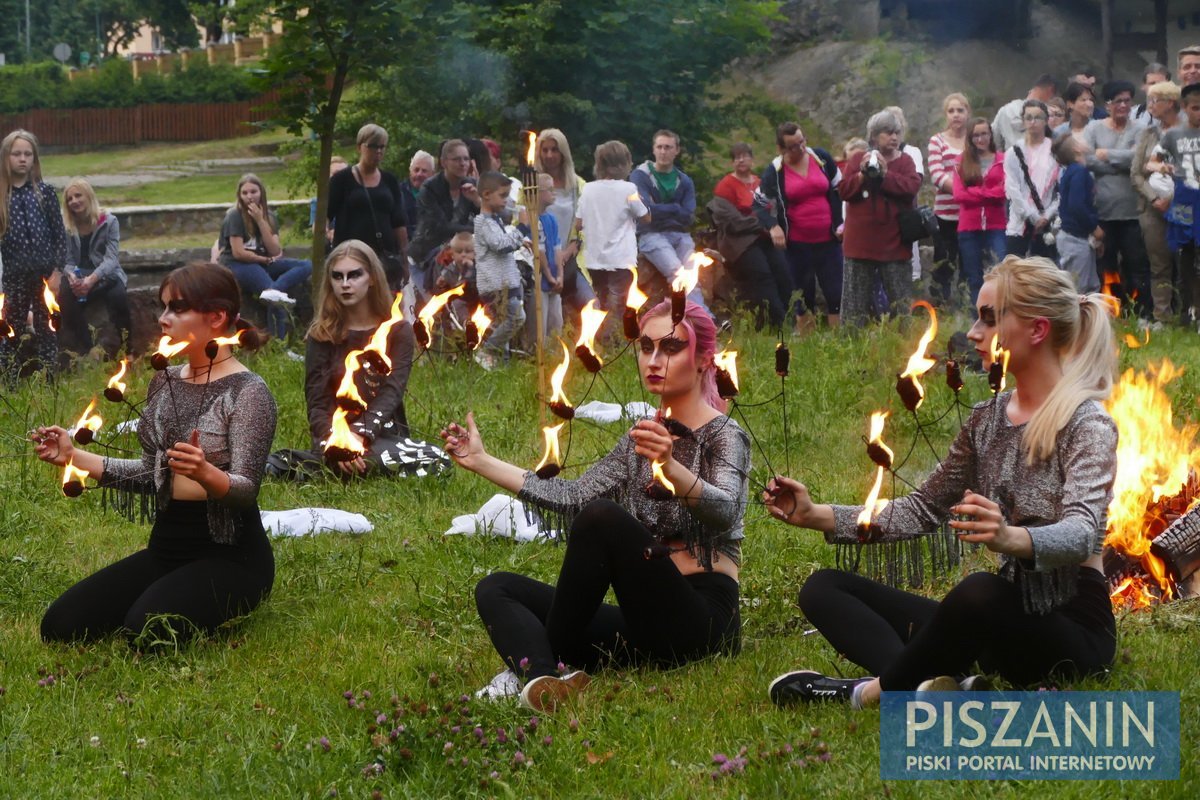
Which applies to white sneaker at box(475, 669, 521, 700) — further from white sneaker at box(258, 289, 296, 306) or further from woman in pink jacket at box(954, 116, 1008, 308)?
woman in pink jacket at box(954, 116, 1008, 308)

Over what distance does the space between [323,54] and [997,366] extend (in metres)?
9.89

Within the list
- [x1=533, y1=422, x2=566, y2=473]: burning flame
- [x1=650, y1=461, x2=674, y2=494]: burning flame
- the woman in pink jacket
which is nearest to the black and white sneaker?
[x1=650, y1=461, x2=674, y2=494]: burning flame

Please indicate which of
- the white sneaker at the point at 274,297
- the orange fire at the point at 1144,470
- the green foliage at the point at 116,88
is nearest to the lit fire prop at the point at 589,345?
the orange fire at the point at 1144,470

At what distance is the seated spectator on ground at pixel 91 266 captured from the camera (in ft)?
41.5

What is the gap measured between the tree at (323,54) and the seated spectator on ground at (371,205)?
0.85ft

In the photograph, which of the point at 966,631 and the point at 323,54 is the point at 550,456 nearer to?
the point at 966,631

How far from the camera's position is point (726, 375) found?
4965 mm

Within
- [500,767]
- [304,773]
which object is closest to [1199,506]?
[500,767]

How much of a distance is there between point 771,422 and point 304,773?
5446 mm

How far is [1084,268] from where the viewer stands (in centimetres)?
1284

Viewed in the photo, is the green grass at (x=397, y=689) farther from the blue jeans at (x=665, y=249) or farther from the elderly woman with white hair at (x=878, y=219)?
the blue jeans at (x=665, y=249)

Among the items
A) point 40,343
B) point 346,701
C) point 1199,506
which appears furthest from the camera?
point 40,343

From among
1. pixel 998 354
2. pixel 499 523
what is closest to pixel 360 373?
pixel 499 523

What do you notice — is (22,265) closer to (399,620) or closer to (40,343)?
(40,343)
